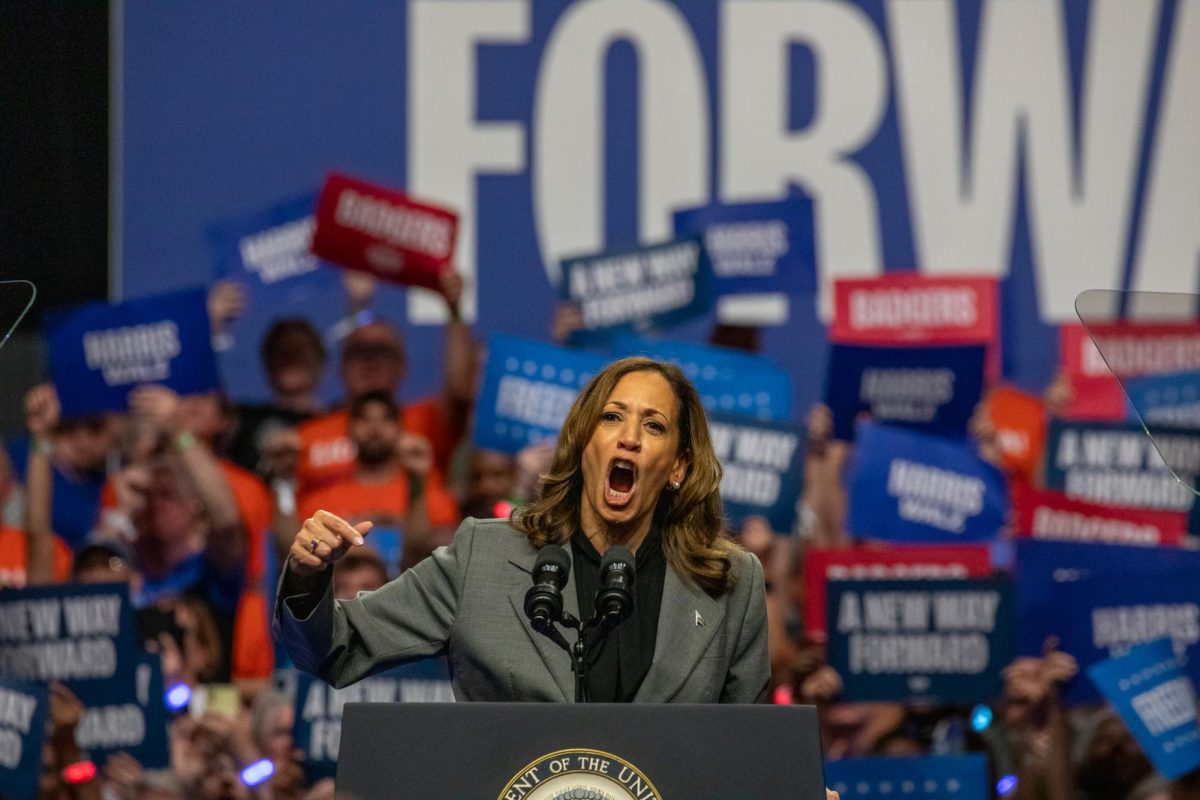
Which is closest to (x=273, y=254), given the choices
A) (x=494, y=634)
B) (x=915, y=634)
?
(x=915, y=634)

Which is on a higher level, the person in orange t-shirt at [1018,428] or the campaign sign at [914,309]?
the campaign sign at [914,309]

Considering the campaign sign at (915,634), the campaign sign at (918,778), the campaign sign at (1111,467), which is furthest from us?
the campaign sign at (1111,467)

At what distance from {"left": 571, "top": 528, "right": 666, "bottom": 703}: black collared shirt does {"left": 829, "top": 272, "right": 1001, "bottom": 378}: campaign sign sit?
371 centimetres

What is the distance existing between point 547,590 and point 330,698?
2.83 meters

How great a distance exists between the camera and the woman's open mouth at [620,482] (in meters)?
2.36

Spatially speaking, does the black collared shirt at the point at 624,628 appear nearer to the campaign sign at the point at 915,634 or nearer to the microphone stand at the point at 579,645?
the microphone stand at the point at 579,645

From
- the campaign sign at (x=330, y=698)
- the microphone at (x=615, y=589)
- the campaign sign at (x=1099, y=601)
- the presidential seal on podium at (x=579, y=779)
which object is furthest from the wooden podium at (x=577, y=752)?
the campaign sign at (x=1099, y=601)

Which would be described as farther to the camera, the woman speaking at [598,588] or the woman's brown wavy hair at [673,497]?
the woman's brown wavy hair at [673,497]

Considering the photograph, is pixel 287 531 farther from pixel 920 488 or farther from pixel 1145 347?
pixel 1145 347

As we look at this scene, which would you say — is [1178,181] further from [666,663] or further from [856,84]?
[666,663]

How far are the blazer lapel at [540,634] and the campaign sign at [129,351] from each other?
3342mm

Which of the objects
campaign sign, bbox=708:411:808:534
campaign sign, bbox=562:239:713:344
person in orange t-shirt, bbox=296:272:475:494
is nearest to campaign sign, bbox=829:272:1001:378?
campaign sign, bbox=562:239:713:344

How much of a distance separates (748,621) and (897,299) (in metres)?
3.84

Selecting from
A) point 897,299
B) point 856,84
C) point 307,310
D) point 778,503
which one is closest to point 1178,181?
point 856,84
